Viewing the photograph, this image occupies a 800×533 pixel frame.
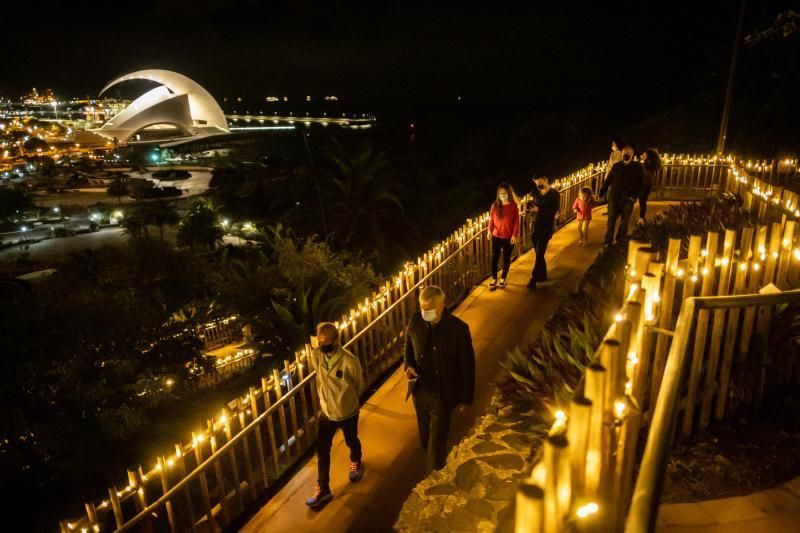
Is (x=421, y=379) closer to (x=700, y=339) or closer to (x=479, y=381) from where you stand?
(x=479, y=381)

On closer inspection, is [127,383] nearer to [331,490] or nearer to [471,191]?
[331,490]

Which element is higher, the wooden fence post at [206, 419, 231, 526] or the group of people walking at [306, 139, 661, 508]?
the group of people walking at [306, 139, 661, 508]

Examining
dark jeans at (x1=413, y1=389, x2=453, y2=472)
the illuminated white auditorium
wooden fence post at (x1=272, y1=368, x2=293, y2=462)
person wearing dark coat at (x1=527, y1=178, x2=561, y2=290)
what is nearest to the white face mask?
dark jeans at (x1=413, y1=389, x2=453, y2=472)

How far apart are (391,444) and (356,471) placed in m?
0.47

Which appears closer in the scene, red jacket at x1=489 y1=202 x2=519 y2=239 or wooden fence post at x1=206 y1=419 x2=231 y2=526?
wooden fence post at x1=206 y1=419 x2=231 y2=526

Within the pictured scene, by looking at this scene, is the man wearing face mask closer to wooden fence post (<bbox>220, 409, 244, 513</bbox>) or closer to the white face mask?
the white face mask

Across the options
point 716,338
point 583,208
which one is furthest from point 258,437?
point 583,208

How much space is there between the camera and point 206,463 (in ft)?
12.4

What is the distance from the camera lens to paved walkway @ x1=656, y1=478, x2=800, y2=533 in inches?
114

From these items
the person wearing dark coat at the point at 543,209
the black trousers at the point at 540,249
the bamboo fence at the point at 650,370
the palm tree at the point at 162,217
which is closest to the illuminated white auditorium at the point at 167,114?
the person wearing dark coat at the point at 543,209

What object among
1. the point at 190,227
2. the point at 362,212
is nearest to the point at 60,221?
the point at 190,227

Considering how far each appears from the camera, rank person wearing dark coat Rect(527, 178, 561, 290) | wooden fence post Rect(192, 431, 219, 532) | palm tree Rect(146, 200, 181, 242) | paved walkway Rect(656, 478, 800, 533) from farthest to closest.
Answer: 1. palm tree Rect(146, 200, 181, 242)
2. person wearing dark coat Rect(527, 178, 561, 290)
3. wooden fence post Rect(192, 431, 219, 532)
4. paved walkway Rect(656, 478, 800, 533)

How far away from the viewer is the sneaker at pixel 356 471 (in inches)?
167

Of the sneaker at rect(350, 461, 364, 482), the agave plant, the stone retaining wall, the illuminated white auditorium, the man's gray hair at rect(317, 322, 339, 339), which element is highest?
the illuminated white auditorium
